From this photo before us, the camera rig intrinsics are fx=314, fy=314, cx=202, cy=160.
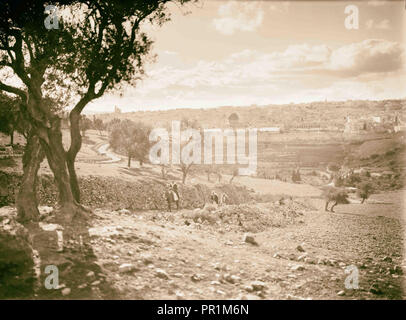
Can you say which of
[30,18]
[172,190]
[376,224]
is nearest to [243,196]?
[172,190]

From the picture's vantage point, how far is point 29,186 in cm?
1101

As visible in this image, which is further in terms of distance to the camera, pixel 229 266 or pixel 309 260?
pixel 309 260

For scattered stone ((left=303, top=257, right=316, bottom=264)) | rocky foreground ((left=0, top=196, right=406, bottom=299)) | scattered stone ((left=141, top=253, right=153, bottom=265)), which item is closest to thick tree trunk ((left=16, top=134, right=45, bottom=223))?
rocky foreground ((left=0, top=196, right=406, bottom=299))

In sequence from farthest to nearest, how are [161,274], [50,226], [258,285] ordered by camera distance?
[50,226], [258,285], [161,274]

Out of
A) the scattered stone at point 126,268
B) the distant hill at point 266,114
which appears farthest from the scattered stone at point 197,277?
the distant hill at point 266,114

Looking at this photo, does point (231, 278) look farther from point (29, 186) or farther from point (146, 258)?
point (29, 186)

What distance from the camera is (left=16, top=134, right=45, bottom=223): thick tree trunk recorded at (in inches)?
415

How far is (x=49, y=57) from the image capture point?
35.3ft

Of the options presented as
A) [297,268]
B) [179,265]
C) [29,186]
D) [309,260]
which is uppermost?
[29,186]

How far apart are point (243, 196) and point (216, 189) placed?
3686 millimetres

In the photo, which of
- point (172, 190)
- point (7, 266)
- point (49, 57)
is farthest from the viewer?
point (172, 190)

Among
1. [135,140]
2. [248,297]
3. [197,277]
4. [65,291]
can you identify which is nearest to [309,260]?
[248,297]
